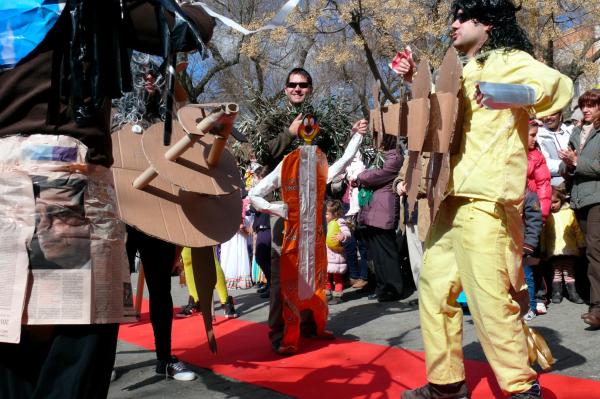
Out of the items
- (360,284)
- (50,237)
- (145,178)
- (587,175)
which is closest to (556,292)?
(587,175)

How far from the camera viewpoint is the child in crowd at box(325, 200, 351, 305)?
25.0 ft

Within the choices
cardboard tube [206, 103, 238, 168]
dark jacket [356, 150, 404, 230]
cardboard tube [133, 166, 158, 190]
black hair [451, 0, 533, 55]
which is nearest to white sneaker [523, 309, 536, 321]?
dark jacket [356, 150, 404, 230]

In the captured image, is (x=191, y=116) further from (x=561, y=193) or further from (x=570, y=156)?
(x=561, y=193)

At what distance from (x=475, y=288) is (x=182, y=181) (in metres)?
1.47

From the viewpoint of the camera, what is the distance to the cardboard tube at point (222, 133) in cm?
253

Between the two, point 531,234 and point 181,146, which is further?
point 531,234

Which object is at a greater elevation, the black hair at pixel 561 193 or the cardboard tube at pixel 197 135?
the cardboard tube at pixel 197 135

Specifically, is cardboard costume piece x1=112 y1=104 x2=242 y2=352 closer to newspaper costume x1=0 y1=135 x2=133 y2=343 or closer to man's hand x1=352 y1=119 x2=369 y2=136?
newspaper costume x1=0 y1=135 x2=133 y2=343

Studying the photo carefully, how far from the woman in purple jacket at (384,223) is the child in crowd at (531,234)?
61.5 inches

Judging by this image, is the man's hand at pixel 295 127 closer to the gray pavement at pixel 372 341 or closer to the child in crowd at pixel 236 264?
the gray pavement at pixel 372 341

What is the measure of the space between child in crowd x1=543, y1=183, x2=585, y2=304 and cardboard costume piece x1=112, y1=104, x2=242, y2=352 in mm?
4187

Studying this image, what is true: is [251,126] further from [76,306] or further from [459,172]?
[76,306]

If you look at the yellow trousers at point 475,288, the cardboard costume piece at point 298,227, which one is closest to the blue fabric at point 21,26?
the yellow trousers at point 475,288

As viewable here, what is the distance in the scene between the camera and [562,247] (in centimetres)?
613
